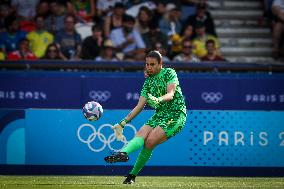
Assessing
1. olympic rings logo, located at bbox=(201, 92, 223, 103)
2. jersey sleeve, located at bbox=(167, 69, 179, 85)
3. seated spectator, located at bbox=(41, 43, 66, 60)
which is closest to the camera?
jersey sleeve, located at bbox=(167, 69, 179, 85)

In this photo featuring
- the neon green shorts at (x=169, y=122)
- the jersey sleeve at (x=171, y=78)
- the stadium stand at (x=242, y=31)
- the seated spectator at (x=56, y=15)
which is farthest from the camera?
the stadium stand at (x=242, y=31)

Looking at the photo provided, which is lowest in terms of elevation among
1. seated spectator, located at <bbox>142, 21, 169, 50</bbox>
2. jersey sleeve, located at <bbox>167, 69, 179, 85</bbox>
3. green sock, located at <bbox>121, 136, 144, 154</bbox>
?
green sock, located at <bbox>121, 136, 144, 154</bbox>

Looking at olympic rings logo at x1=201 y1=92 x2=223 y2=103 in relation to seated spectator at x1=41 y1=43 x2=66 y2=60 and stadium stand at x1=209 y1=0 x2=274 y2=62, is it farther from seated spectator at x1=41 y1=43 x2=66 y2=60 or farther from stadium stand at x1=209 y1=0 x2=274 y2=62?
seated spectator at x1=41 y1=43 x2=66 y2=60

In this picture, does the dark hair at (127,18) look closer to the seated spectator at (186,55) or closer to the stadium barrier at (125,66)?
the seated spectator at (186,55)

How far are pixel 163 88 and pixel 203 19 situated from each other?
8690mm

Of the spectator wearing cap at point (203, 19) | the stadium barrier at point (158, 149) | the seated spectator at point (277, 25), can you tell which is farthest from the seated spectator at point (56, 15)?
the stadium barrier at point (158, 149)

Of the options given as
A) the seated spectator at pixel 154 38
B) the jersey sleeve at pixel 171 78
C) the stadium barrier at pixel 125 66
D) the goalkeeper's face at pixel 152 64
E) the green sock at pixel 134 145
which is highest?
the goalkeeper's face at pixel 152 64

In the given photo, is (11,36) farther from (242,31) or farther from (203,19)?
(242,31)

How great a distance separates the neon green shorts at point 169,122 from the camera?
12.7 metres

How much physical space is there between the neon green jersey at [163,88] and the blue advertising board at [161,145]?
112 inches

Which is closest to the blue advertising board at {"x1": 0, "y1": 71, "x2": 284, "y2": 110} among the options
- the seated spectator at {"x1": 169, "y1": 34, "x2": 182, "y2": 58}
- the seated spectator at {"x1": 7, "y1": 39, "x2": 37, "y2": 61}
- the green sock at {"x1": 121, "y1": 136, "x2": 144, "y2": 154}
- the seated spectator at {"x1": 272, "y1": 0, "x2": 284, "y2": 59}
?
the seated spectator at {"x1": 7, "y1": 39, "x2": 37, "y2": 61}

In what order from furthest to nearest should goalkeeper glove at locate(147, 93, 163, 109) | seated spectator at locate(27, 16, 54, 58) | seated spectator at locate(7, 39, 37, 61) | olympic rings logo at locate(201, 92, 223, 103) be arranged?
seated spectator at locate(27, 16, 54, 58) < seated spectator at locate(7, 39, 37, 61) < olympic rings logo at locate(201, 92, 223, 103) < goalkeeper glove at locate(147, 93, 163, 109)

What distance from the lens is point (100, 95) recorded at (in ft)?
61.4

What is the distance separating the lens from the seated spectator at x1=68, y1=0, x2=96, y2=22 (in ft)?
68.4
